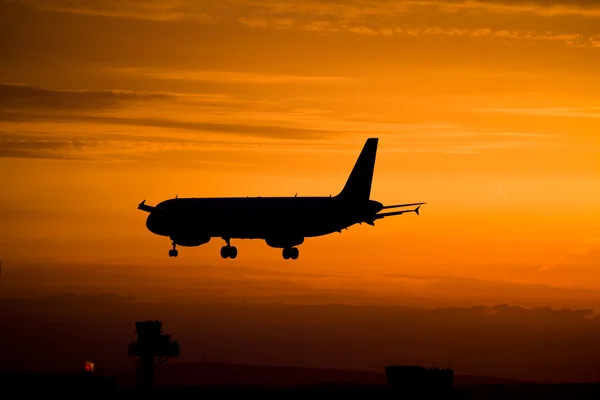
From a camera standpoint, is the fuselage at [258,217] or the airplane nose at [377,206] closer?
the airplane nose at [377,206]

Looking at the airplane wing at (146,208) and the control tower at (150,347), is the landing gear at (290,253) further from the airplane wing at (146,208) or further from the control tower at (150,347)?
the control tower at (150,347)

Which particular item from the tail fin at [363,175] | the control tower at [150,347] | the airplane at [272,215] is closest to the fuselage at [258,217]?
the airplane at [272,215]

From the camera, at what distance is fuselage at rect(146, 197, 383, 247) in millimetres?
105562

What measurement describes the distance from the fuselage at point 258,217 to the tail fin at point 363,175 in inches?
124

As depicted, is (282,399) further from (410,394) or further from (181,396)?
(410,394)

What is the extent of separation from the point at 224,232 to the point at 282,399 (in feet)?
235

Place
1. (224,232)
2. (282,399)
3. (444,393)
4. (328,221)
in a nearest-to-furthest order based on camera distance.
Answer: (328,221) < (224,232) < (444,393) < (282,399)

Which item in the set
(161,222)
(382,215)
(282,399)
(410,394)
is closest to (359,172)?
(382,215)

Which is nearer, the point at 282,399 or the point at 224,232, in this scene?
the point at 224,232

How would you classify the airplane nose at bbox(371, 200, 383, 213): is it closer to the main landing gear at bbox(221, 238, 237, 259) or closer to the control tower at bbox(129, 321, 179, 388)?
the main landing gear at bbox(221, 238, 237, 259)

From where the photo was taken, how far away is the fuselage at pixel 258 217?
105562mm

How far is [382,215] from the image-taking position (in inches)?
4311

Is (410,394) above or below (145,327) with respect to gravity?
below

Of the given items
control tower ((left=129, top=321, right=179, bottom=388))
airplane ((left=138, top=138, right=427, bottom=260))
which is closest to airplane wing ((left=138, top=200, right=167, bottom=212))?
airplane ((left=138, top=138, right=427, bottom=260))
